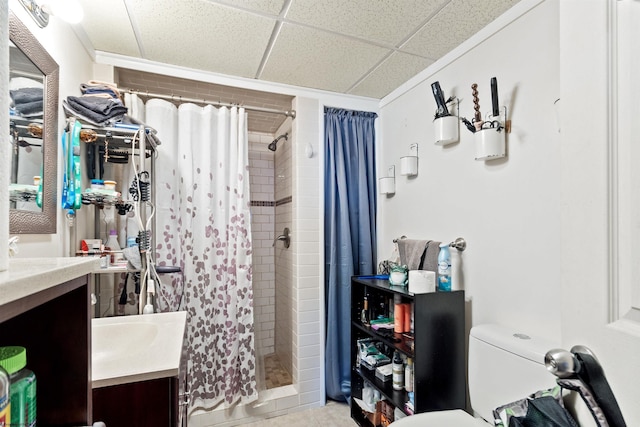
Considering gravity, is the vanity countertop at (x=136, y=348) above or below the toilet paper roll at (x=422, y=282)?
below

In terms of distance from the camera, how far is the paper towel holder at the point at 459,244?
1.61 m

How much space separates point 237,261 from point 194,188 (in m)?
0.57

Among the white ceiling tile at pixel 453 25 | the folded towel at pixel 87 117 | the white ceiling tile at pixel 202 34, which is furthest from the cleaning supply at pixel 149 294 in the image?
the white ceiling tile at pixel 453 25

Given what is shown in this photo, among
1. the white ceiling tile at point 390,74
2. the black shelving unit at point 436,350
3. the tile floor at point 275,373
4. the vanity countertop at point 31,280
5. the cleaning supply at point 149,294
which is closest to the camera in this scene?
the vanity countertop at point 31,280

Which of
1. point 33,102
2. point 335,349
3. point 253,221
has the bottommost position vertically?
point 335,349

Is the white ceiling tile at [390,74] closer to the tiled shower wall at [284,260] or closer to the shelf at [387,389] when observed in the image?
the tiled shower wall at [284,260]

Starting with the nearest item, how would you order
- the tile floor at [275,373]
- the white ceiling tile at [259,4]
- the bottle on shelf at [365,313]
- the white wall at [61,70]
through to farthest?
the white wall at [61,70] < the white ceiling tile at [259,4] < the bottle on shelf at [365,313] < the tile floor at [275,373]

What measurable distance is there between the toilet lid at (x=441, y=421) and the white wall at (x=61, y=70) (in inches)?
60.0

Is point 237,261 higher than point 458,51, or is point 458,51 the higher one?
point 458,51

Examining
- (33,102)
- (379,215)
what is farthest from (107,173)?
(379,215)

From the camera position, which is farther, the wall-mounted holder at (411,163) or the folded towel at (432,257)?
the wall-mounted holder at (411,163)

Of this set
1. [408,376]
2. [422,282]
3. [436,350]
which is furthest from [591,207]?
[408,376]

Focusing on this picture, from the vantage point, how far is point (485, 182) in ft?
4.93

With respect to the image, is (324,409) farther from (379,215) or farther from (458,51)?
(458,51)
